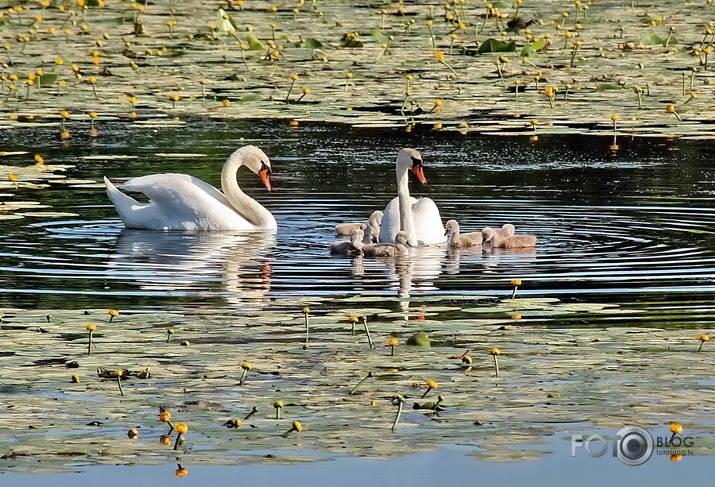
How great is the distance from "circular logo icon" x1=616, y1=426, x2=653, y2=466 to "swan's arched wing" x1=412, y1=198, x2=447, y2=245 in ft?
18.4

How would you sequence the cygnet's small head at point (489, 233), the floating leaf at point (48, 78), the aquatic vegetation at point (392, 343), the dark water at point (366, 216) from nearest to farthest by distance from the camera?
the aquatic vegetation at point (392, 343)
the dark water at point (366, 216)
the cygnet's small head at point (489, 233)
the floating leaf at point (48, 78)

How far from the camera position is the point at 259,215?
498 inches

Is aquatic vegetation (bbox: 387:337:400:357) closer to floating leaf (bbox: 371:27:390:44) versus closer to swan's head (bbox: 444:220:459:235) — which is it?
swan's head (bbox: 444:220:459:235)

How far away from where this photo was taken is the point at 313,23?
84.0ft

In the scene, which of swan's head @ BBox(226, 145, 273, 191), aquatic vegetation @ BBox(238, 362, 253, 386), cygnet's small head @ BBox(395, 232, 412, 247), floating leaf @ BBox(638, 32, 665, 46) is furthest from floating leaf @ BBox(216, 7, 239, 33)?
aquatic vegetation @ BBox(238, 362, 253, 386)

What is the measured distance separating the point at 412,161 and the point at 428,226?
516 mm

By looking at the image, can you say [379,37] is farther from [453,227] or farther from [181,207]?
[453,227]

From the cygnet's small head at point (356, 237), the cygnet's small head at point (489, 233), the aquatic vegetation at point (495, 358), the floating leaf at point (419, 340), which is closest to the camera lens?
the aquatic vegetation at point (495, 358)

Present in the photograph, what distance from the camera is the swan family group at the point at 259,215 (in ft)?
38.0

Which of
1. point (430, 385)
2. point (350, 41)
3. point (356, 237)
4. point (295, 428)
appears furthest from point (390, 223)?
point (350, 41)

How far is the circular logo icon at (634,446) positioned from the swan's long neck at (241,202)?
647 cm

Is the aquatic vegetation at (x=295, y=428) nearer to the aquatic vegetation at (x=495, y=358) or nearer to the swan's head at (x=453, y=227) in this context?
the aquatic vegetation at (x=495, y=358)

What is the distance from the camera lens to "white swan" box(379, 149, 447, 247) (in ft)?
38.7

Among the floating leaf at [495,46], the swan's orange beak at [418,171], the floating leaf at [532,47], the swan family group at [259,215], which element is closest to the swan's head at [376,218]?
the swan family group at [259,215]
